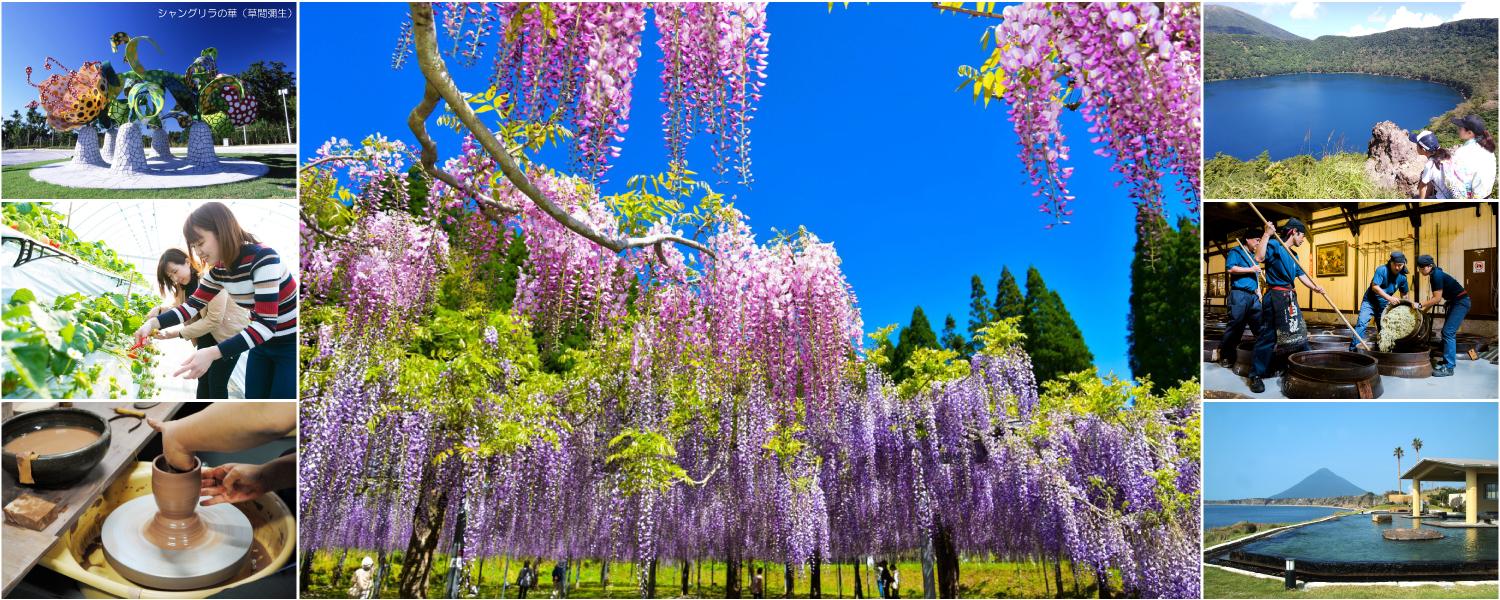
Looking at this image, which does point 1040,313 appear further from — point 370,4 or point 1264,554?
point 370,4

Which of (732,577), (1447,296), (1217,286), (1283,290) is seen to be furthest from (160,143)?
(1447,296)

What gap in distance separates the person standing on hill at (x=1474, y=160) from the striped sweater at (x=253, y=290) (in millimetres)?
5687

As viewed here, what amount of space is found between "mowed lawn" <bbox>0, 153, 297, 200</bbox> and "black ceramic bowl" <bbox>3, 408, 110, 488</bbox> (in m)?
1.03

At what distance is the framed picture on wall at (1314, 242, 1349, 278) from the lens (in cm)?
395

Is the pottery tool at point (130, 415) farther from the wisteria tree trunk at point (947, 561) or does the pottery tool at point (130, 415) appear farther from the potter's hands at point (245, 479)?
the wisteria tree trunk at point (947, 561)

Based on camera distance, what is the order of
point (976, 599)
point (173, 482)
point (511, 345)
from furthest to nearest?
point (976, 599), point (511, 345), point (173, 482)

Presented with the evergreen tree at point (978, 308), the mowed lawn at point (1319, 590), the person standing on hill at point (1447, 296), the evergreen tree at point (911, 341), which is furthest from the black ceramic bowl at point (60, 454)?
the person standing on hill at point (1447, 296)

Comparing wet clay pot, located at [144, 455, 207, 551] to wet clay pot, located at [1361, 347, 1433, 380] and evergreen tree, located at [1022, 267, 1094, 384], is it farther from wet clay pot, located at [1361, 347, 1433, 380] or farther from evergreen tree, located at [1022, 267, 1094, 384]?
wet clay pot, located at [1361, 347, 1433, 380]

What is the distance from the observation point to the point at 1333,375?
3963 millimetres

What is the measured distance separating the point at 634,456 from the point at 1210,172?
11.0 ft

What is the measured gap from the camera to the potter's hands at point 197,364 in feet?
12.8

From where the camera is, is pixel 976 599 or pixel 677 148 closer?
pixel 677 148

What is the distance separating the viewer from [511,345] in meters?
4.50

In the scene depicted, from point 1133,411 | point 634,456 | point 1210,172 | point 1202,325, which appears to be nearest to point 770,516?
point 634,456
